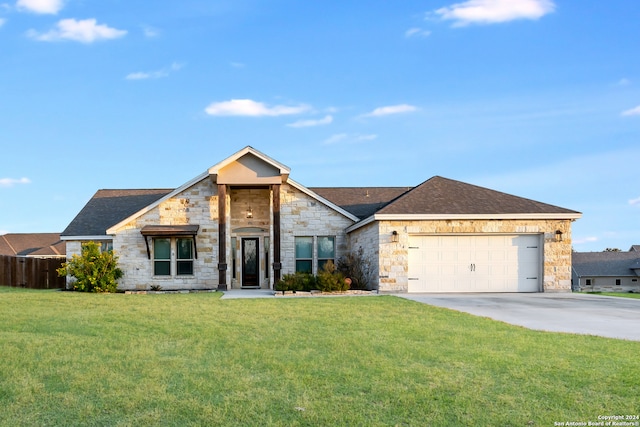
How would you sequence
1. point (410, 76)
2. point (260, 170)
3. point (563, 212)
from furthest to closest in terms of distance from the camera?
point (260, 170) → point (563, 212) → point (410, 76)

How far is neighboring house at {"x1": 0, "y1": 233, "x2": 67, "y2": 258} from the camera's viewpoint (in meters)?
44.5

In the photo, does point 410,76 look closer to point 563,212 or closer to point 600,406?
point 563,212

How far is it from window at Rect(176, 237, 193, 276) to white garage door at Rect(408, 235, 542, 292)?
9.36 meters

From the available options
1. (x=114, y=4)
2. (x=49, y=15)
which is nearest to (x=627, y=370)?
(x=114, y=4)

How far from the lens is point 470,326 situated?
32.8 feet

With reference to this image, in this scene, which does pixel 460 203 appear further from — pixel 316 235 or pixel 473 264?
pixel 316 235

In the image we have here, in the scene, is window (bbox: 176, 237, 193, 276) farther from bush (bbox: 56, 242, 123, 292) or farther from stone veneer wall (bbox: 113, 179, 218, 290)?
bush (bbox: 56, 242, 123, 292)

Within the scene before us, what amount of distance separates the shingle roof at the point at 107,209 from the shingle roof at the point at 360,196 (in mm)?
8393

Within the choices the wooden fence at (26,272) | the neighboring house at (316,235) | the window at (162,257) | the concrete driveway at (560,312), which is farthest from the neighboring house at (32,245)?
the concrete driveway at (560,312)

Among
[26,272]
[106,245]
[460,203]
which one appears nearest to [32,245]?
[26,272]

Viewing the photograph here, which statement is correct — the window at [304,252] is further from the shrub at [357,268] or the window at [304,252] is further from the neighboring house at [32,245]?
the neighboring house at [32,245]

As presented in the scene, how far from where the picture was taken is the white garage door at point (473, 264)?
19.3 metres

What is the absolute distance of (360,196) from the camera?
1086 inches

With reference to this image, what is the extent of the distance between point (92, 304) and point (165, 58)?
879 cm
